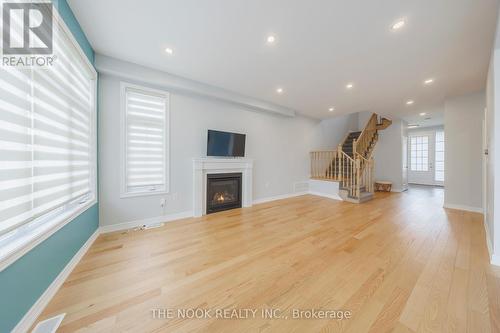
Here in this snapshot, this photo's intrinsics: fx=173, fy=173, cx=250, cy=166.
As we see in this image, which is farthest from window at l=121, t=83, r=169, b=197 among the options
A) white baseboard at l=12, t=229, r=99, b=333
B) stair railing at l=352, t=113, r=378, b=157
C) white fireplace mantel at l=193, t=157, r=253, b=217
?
stair railing at l=352, t=113, r=378, b=157

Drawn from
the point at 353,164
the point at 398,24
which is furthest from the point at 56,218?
the point at 353,164

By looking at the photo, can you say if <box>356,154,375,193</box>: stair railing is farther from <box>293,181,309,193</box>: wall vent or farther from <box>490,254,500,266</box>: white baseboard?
<box>490,254,500,266</box>: white baseboard

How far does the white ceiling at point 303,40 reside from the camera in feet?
5.83

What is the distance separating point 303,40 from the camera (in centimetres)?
224

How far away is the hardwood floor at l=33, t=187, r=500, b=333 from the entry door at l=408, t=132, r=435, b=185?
6.09 m

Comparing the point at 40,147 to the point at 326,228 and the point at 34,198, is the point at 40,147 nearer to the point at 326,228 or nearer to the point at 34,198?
the point at 34,198

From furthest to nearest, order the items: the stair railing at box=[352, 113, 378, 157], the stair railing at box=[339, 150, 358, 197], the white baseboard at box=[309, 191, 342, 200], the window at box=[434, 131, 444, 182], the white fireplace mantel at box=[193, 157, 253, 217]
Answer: the window at box=[434, 131, 444, 182] → the stair railing at box=[352, 113, 378, 157] → the white baseboard at box=[309, 191, 342, 200] → the stair railing at box=[339, 150, 358, 197] → the white fireplace mantel at box=[193, 157, 253, 217]

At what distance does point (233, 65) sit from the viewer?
112 inches

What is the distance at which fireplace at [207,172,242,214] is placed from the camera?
3.85 m

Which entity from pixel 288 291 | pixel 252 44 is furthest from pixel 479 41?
pixel 288 291

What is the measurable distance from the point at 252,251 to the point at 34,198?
2.13 m

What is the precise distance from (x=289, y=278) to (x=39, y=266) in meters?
2.12

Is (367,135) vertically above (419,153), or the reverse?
(367,135)

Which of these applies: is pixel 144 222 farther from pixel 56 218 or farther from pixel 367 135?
pixel 367 135
